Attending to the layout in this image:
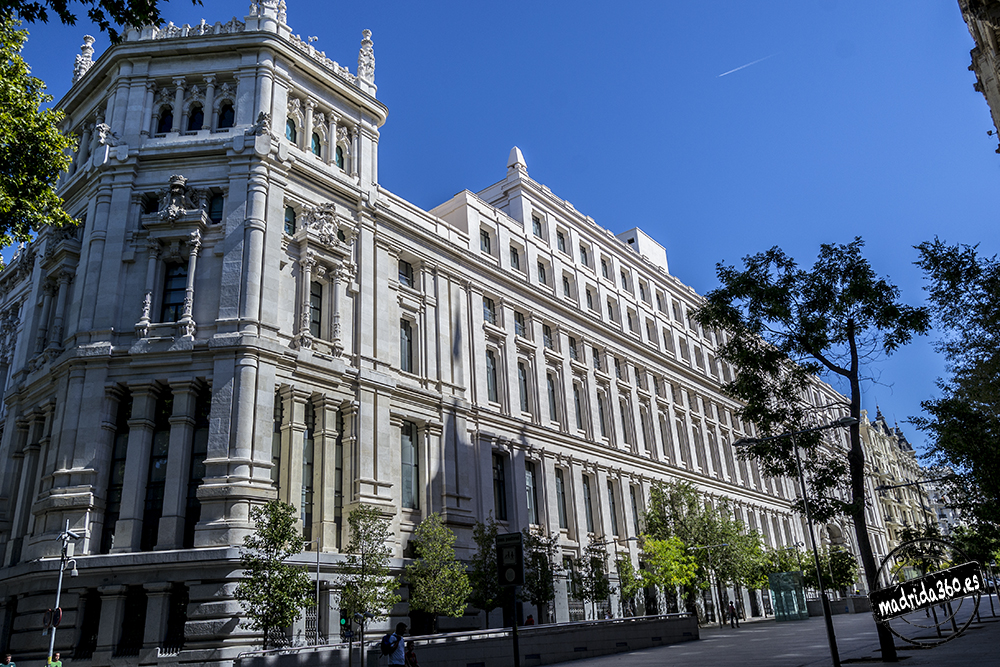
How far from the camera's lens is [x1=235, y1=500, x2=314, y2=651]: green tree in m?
23.3

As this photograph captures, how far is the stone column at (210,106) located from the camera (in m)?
33.3

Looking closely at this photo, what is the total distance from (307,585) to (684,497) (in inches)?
1243

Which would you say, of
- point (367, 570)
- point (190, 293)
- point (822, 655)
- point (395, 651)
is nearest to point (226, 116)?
point (190, 293)

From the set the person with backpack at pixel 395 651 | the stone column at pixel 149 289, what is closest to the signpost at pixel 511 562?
the person with backpack at pixel 395 651

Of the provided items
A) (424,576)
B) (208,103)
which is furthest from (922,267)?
(208,103)

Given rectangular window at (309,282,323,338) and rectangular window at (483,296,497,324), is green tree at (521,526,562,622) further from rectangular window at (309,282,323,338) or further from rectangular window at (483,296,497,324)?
rectangular window at (309,282,323,338)

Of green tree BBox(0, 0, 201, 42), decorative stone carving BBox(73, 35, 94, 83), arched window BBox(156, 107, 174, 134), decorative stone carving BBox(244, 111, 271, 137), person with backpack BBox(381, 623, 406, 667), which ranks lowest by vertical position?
person with backpack BBox(381, 623, 406, 667)

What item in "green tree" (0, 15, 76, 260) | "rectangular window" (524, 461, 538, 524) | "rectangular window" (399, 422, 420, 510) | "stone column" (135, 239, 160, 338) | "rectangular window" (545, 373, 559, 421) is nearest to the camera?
"green tree" (0, 15, 76, 260)

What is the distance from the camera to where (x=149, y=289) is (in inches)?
1189

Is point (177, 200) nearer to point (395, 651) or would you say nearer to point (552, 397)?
point (395, 651)

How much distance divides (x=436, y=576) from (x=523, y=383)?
17378 millimetres

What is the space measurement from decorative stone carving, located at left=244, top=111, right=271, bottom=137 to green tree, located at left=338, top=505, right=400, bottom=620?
17696 mm

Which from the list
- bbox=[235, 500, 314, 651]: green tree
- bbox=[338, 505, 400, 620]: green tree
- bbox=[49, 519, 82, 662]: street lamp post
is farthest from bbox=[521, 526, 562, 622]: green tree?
bbox=[49, 519, 82, 662]: street lamp post

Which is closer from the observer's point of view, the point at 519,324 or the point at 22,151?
the point at 22,151
